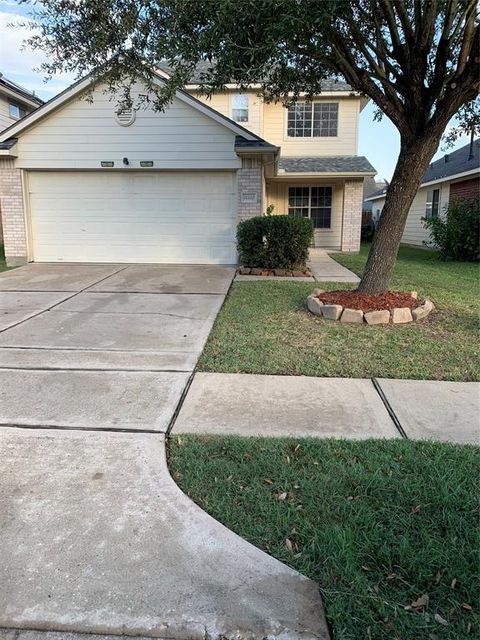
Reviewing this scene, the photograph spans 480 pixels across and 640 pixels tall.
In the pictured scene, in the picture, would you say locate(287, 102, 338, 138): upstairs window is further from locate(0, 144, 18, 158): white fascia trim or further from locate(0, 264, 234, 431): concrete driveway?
locate(0, 264, 234, 431): concrete driveway

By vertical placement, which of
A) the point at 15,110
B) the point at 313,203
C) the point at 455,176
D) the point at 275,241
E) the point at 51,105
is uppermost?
the point at 15,110

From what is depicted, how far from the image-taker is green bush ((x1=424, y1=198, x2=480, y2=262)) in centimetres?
1421

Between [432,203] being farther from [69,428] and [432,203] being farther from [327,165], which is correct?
[69,428]

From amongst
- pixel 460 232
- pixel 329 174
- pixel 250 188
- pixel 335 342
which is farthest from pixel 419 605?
pixel 329 174

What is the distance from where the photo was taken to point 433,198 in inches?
858

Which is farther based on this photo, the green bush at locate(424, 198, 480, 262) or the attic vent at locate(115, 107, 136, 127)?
the green bush at locate(424, 198, 480, 262)

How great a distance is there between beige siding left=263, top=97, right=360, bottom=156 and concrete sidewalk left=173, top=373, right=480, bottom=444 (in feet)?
49.8

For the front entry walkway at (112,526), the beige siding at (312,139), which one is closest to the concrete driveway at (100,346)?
the front entry walkway at (112,526)

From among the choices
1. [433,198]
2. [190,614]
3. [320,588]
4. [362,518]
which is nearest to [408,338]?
[362,518]

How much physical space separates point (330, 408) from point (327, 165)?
14.2m

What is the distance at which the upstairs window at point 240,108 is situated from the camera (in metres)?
17.7

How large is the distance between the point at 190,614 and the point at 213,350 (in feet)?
11.7

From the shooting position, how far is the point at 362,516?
2594mm

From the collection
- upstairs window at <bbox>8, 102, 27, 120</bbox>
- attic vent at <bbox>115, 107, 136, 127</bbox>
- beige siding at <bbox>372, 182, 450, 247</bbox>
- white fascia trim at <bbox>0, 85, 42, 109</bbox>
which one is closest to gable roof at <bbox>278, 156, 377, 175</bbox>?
beige siding at <bbox>372, 182, 450, 247</bbox>
